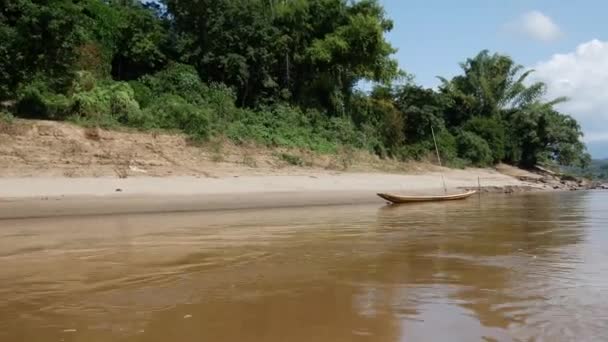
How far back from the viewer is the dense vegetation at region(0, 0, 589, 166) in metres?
21.1

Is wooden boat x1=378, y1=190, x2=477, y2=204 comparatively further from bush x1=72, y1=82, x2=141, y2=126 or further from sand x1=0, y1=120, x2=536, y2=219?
bush x1=72, y1=82, x2=141, y2=126

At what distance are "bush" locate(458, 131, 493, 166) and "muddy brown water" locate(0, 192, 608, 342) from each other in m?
25.3

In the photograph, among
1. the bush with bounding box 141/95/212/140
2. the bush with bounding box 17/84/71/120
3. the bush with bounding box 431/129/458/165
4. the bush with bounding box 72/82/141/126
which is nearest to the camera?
the bush with bounding box 17/84/71/120

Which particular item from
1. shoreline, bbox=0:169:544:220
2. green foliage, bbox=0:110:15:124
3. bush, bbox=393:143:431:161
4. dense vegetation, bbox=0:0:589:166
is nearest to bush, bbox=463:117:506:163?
dense vegetation, bbox=0:0:589:166

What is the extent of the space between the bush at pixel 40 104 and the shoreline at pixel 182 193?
4.47m

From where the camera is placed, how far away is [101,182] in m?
18.3

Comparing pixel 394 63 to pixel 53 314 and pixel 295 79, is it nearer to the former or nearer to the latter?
pixel 295 79

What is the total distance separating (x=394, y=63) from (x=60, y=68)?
1958 cm

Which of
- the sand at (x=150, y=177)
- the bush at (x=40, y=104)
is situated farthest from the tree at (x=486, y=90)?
the bush at (x=40, y=104)

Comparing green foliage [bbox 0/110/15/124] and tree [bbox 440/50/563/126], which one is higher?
tree [bbox 440/50/563/126]

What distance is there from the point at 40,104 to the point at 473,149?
27687 mm

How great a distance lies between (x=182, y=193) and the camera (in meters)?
18.6

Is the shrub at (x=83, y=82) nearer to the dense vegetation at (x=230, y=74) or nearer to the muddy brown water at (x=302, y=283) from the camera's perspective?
the dense vegetation at (x=230, y=74)

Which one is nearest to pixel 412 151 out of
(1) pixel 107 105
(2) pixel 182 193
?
(1) pixel 107 105
